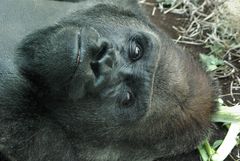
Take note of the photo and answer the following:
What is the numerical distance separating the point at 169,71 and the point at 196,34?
1066 millimetres

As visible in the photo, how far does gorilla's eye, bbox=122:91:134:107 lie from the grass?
739mm

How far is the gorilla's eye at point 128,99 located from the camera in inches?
101

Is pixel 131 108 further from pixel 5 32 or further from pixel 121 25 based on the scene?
pixel 5 32

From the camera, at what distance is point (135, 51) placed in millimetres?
2582

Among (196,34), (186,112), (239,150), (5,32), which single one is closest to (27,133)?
(5,32)

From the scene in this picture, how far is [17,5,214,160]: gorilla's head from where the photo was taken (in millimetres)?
2311

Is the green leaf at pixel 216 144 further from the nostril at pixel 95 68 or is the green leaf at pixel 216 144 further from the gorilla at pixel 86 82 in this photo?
the nostril at pixel 95 68

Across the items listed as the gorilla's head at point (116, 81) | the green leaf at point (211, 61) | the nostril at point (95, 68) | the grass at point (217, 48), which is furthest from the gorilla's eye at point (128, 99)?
the green leaf at point (211, 61)

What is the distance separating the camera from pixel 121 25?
8.70 feet

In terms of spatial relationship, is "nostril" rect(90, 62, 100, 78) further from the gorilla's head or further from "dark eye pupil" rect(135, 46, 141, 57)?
"dark eye pupil" rect(135, 46, 141, 57)

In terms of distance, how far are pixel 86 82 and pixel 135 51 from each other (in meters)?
0.39

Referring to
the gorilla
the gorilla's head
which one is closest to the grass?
the gorilla's head

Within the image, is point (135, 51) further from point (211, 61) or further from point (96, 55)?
point (211, 61)

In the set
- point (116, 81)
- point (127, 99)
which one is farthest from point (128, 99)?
point (116, 81)
